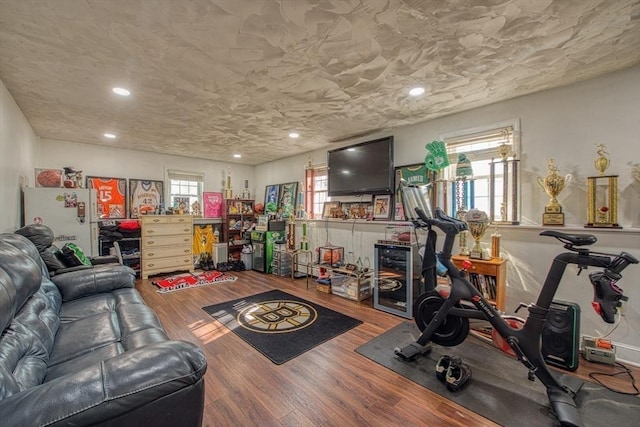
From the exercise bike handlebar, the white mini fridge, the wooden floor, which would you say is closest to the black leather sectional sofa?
the wooden floor

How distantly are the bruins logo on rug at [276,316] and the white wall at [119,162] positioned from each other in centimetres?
374

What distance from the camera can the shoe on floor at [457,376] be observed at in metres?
1.96

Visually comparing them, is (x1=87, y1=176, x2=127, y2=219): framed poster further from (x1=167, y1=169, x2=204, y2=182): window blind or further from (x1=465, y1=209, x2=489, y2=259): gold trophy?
(x1=465, y1=209, x2=489, y2=259): gold trophy

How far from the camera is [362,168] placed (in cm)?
422

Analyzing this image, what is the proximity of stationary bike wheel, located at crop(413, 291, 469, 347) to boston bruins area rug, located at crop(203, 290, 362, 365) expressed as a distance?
88cm

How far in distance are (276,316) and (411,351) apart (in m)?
1.60

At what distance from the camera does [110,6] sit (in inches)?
62.4

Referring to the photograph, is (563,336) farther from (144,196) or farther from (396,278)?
(144,196)

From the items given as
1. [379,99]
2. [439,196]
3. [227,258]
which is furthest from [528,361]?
[227,258]

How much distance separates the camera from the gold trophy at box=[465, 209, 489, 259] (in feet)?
9.17

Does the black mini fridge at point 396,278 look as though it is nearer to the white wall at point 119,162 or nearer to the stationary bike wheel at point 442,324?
the stationary bike wheel at point 442,324

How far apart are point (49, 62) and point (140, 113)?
1100 mm

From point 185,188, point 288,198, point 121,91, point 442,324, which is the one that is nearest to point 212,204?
point 185,188

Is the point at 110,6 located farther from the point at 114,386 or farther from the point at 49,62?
the point at 114,386
